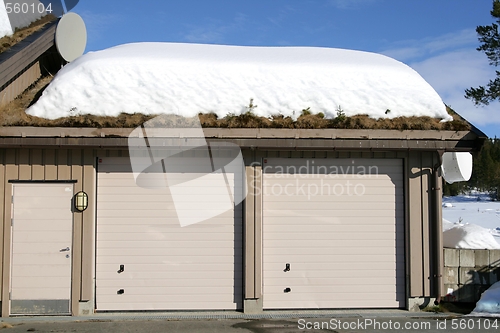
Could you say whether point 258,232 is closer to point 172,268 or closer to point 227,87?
point 172,268

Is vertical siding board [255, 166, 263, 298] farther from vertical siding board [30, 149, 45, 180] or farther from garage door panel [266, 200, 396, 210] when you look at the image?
vertical siding board [30, 149, 45, 180]

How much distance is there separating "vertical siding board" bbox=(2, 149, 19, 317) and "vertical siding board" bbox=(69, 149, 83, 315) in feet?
3.17

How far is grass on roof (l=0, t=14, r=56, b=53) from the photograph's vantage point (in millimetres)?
10237

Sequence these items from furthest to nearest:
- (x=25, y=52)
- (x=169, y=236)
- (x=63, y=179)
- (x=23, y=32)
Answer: (x=23, y=32) → (x=25, y=52) → (x=169, y=236) → (x=63, y=179)

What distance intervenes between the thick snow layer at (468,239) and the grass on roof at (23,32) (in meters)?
10.0

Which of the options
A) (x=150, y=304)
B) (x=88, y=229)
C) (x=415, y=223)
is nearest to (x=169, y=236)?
(x=150, y=304)

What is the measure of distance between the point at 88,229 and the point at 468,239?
704cm

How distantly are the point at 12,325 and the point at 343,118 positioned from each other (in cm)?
633

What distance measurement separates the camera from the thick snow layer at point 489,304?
772 cm

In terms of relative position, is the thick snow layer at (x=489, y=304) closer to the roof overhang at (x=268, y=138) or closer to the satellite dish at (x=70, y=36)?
the roof overhang at (x=268, y=138)

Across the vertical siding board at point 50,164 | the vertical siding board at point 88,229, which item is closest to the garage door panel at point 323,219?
the vertical siding board at point 88,229

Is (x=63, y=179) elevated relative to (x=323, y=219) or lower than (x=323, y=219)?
elevated

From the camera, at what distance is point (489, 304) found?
779cm

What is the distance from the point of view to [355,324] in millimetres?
7230
